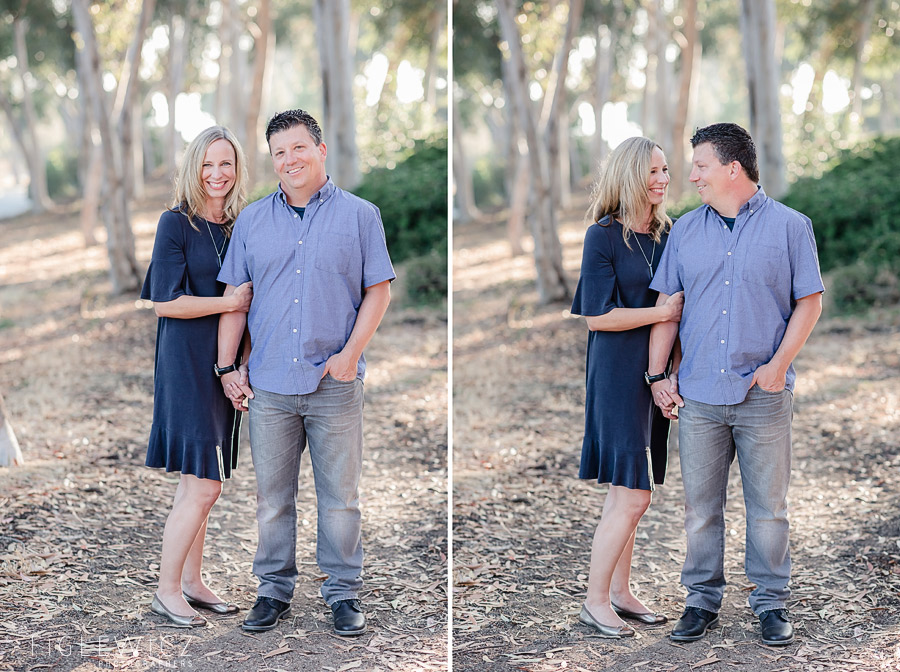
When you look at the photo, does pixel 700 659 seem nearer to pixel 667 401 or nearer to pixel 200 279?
pixel 667 401

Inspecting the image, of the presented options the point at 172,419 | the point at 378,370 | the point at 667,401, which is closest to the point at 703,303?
the point at 667,401

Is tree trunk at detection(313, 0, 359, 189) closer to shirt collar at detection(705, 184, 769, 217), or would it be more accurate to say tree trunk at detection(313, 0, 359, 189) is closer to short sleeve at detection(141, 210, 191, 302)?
short sleeve at detection(141, 210, 191, 302)

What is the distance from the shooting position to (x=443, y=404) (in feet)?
26.3

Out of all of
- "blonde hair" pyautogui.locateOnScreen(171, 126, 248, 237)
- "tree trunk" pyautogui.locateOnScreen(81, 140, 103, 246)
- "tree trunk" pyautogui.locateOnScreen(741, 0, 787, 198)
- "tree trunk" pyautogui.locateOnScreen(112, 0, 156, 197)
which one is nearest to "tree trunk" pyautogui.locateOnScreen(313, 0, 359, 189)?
"tree trunk" pyautogui.locateOnScreen(112, 0, 156, 197)

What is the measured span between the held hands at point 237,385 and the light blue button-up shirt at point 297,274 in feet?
0.16

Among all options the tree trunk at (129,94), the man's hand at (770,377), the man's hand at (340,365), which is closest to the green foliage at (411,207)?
the tree trunk at (129,94)

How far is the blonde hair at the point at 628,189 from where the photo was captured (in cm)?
338

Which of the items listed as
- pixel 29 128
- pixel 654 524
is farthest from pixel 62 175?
pixel 654 524

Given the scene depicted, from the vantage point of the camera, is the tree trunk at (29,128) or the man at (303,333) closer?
the man at (303,333)

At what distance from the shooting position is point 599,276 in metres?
3.48

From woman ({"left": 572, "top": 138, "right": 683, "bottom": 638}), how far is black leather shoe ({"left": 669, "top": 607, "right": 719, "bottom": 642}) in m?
0.36

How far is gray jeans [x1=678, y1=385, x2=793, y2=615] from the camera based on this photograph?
339 centimetres

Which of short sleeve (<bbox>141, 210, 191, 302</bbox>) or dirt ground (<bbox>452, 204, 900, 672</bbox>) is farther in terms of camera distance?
dirt ground (<bbox>452, 204, 900, 672</bbox>)

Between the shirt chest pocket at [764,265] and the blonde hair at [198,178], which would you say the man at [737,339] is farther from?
the blonde hair at [198,178]
